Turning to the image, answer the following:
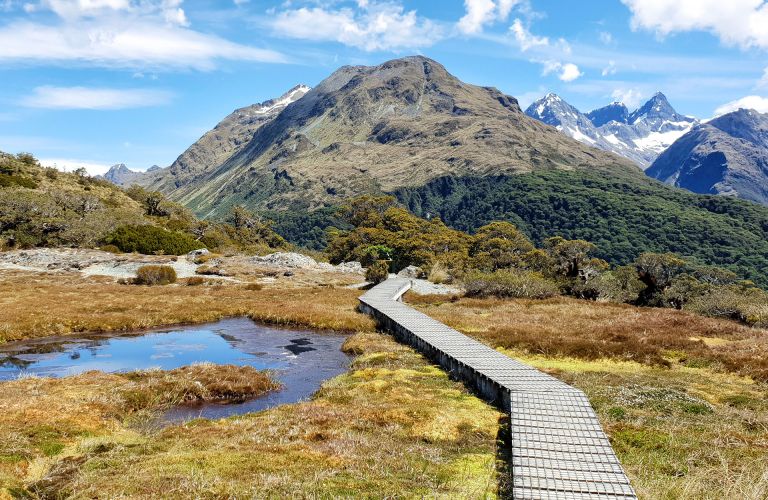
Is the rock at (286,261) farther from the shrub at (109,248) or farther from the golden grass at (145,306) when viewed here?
the shrub at (109,248)

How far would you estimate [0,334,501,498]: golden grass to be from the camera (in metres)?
10.7

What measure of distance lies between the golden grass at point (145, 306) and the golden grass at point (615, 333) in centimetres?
952

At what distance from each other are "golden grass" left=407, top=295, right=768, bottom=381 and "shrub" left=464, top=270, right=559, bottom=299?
15.4 ft

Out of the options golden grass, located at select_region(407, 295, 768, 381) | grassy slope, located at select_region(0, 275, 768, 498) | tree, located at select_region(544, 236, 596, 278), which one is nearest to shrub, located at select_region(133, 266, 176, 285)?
golden grass, located at select_region(407, 295, 768, 381)

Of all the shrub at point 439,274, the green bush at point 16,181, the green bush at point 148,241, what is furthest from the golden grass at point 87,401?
the green bush at point 16,181

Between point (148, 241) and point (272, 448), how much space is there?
242 ft

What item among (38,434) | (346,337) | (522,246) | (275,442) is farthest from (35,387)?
(522,246)

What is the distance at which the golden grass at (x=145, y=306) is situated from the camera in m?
35.6

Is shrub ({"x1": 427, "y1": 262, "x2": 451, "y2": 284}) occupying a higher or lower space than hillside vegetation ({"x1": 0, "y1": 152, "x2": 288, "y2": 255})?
lower

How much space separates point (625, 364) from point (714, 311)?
20.5m

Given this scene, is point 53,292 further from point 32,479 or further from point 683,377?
point 683,377

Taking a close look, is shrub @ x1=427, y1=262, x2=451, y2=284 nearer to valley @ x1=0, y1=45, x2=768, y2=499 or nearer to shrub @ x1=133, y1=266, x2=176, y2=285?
valley @ x1=0, y1=45, x2=768, y2=499

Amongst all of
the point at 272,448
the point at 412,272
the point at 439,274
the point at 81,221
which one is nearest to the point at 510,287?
the point at 439,274

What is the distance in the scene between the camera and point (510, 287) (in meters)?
48.5
